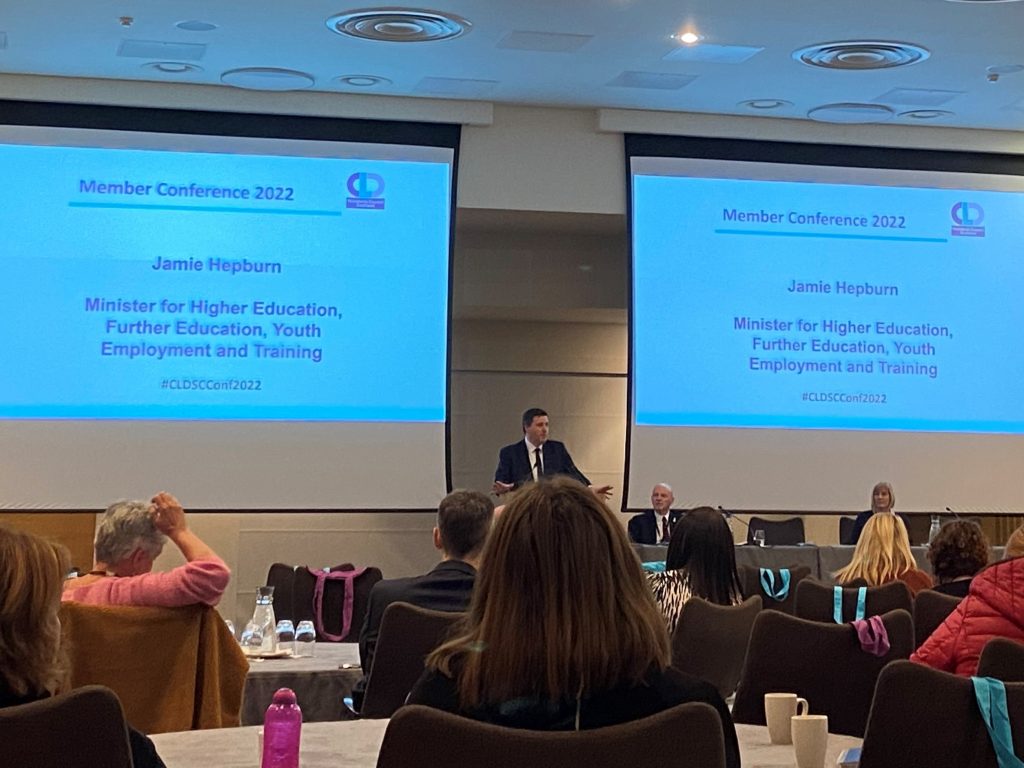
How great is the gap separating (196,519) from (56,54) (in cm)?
346

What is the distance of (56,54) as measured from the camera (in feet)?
24.2

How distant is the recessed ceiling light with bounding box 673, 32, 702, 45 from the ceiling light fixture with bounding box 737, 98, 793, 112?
1247mm

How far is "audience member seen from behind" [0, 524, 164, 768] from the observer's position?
1.80 metres

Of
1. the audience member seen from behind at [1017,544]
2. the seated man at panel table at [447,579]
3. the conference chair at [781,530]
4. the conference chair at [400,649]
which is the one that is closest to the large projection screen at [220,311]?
the conference chair at [781,530]

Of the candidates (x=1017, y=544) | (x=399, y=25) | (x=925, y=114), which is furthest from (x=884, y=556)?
(x=925, y=114)

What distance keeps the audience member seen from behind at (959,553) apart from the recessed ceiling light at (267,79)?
483cm

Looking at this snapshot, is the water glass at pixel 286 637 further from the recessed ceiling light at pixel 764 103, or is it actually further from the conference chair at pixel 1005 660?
the recessed ceiling light at pixel 764 103

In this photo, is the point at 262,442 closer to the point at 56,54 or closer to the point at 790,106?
the point at 56,54

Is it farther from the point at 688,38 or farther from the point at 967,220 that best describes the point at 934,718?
the point at 967,220

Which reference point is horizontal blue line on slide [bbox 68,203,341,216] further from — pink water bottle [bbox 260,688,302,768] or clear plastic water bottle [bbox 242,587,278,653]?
pink water bottle [bbox 260,688,302,768]

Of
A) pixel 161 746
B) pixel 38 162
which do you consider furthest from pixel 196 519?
pixel 161 746

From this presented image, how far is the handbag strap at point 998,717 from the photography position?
1.81m

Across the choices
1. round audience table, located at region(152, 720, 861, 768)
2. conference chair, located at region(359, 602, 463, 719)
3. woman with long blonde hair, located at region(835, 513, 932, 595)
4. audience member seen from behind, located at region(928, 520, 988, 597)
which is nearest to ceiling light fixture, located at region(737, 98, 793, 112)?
woman with long blonde hair, located at region(835, 513, 932, 595)

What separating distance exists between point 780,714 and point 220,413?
578 centimetres
